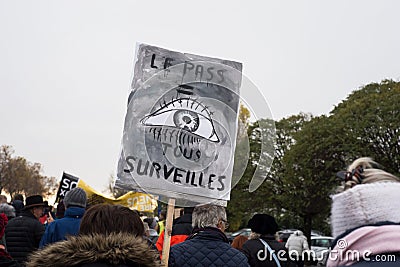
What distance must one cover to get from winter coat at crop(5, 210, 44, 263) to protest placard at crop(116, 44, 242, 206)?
2.66 meters

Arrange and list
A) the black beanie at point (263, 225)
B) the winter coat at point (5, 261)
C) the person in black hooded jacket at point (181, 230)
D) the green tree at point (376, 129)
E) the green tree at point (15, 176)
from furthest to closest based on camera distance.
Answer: the green tree at point (15, 176) < the green tree at point (376, 129) < the person in black hooded jacket at point (181, 230) < the black beanie at point (263, 225) < the winter coat at point (5, 261)

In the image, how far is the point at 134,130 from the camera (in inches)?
191

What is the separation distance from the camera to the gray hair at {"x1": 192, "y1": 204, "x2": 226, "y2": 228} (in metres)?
4.85

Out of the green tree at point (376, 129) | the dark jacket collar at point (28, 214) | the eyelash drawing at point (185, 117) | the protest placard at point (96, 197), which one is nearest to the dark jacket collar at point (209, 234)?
the eyelash drawing at point (185, 117)

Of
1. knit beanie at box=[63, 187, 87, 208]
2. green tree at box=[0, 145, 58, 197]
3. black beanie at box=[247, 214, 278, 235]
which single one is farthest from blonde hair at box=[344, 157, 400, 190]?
green tree at box=[0, 145, 58, 197]

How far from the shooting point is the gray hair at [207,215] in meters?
4.85

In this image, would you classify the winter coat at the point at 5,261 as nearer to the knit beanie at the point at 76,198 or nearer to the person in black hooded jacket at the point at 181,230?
the knit beanie at the point at 76,198

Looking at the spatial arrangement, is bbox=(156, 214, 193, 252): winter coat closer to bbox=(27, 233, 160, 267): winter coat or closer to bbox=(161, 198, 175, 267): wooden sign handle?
bbox=(161, 198, 175, 267): wooden sign handle

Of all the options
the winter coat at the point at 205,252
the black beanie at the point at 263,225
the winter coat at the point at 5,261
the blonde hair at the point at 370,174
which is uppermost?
the black beanie at the point at 263,225

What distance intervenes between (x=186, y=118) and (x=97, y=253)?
2.71 meters

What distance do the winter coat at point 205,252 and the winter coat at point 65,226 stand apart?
137 cm

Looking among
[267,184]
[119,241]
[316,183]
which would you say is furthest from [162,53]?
[267,184]

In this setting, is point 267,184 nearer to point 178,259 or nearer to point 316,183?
point 316,183

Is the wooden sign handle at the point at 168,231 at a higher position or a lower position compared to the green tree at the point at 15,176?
lower
